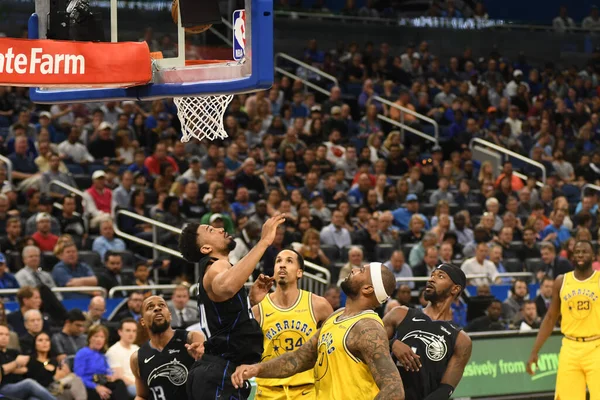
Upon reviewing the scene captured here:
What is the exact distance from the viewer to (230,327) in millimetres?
7293

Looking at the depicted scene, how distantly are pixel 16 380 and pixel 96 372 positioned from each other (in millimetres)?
806

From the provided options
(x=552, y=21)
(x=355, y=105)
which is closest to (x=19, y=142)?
(x=355, y=105)

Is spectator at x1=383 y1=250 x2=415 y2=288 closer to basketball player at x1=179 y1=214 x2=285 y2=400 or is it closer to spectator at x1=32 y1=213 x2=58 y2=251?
spectator at x1=32 y1=213 x2=58 y2=251

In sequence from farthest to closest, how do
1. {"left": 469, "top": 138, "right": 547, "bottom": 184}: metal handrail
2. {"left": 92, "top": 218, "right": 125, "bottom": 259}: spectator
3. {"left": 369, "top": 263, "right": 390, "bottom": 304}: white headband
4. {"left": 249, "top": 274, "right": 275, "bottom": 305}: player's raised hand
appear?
{"left": 469, "top": 138, "right": 547, "bottom": 184}: metal handrail < {"left": 92, "top": 218, "right": 125, "bottom": 259}: spectator < {"left": 249, "top": 274, "right": 275, "bottom": 305}: player's raised hand < {"left": 369, "top": 263, "right": 390, "bottom": 304}: white headband

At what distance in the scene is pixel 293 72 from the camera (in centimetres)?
2278

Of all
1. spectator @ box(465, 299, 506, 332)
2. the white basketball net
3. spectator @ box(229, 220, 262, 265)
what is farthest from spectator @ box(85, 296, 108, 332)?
spectator @ box(465, 299, 506, 332)

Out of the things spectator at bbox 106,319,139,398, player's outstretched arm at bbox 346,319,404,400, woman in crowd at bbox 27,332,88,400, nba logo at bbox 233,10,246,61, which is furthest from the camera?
spectator at bbox 106,319,139,398

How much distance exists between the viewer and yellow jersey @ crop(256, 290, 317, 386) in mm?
8836

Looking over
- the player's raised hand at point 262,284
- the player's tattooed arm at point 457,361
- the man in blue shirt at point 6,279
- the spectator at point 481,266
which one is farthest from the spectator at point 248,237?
the player's tattooed arm at point 457,361

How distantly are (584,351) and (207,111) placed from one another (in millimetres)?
4627

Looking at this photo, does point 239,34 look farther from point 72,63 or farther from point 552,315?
point 552,315

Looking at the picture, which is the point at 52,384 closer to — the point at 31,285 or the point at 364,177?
the point at 31,285

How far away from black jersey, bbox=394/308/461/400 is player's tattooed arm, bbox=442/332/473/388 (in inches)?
1.2

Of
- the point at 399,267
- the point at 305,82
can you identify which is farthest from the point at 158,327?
the point at 305,82
